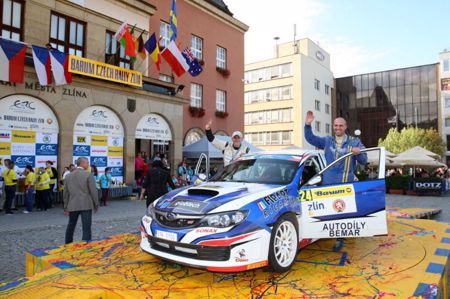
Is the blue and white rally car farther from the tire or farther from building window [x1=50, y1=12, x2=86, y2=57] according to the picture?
building window [x1=50, y1=12, x2=86, y2=57]

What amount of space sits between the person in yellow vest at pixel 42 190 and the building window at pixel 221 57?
1819 centimetres

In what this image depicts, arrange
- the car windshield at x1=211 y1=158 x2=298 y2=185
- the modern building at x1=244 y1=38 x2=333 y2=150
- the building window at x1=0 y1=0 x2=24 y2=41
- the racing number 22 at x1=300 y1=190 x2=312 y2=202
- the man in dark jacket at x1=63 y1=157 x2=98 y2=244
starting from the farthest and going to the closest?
1. the modern building at x1=244 y1=38 x2=333 y2=150
2. the building window at x1=0 y1=0 x2=24 y2=41
3. the man in dark jacket at x1=63 y1=157 x2=98 y2=244
4. the car windshield at x1=211 y1=158 x2=298 y2=185
5. the racing number 22 at x1=300 y1=190 x2=312 y2=202

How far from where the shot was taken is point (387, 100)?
2281 inches

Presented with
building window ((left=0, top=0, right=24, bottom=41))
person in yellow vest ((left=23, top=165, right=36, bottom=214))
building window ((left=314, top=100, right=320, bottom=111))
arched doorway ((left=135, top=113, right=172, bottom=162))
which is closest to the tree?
building window ((left=314, top=100, right=320, bottom=111))

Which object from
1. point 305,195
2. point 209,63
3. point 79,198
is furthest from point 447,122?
point 79,198

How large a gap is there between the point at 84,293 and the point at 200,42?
24.9 metres

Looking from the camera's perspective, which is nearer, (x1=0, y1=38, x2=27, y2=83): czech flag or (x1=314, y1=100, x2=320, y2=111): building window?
(x1=0, y1=38, x2=27, y2=83): czech flag

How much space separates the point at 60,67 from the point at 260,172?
38.5 feet

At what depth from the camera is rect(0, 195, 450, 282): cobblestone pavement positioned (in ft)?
20.8

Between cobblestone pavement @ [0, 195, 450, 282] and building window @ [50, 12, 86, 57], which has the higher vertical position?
building window @ [50, 12, 86, 57]

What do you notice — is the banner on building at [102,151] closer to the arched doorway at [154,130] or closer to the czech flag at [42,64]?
the arched doorway at [154,130]

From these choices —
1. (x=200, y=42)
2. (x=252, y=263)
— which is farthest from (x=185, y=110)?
(x=252, y=263)

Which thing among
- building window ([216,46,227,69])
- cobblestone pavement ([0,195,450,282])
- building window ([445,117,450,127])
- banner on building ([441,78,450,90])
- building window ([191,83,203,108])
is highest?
banner on building ([441,78,450,90])

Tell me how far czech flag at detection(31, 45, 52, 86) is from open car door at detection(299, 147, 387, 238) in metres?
12.4
